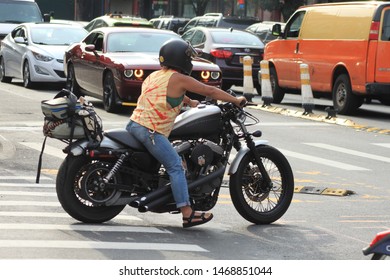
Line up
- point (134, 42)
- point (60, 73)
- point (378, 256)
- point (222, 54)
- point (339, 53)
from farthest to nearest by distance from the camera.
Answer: point (222, 54), point (60, 73), point (339, 53), point (134, 42), point (378, 256)

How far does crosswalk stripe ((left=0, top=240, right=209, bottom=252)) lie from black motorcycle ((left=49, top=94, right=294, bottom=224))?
2.15 feet

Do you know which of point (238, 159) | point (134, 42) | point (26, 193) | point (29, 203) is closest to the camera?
point (238, 159)

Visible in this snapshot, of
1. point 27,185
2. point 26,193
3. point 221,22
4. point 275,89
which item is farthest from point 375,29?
point 221,22

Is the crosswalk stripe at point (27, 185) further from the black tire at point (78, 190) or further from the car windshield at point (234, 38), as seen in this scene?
the car windshield at point (234, 38)

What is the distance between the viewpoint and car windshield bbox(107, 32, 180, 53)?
21.2 meters

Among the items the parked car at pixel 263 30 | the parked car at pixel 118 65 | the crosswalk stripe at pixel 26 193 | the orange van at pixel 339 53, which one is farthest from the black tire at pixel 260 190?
the parked car at pixel 263 30

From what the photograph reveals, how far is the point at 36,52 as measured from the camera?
26.0 metres

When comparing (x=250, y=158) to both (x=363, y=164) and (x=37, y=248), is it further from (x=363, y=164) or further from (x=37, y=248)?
(x=363, y=164)

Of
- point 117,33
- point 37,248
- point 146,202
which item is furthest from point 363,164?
point 117,33

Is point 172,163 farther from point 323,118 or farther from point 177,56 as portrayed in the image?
point 323,118

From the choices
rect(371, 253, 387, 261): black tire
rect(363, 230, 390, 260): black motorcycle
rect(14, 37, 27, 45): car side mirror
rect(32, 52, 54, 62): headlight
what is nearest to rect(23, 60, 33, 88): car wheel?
rect(32, 52, 54, 62): headlight

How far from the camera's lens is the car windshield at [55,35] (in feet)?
88.9

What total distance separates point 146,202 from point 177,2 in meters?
56.4

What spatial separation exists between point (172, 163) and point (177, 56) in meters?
0.85
